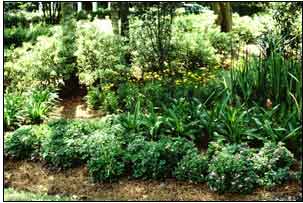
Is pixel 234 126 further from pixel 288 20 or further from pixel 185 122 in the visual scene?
pixel 288 20

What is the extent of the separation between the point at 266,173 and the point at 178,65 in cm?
495

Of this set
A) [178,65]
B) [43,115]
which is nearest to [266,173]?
[43,115]

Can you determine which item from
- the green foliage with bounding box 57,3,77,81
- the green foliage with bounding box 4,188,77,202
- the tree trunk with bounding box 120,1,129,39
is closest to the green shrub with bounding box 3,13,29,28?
the tree trunk with bounding box 120,1,129,39

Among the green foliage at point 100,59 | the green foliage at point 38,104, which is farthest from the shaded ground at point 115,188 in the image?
the green foliage at point 100,59

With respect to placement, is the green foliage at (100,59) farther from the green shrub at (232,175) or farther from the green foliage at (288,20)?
the green shrub at (232,175)

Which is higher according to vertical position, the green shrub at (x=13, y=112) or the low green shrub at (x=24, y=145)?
the green shrub at (x=13, y=112)

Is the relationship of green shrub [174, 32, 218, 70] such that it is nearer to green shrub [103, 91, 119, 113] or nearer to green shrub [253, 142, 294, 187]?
green shrub [103, 91, 119, 113]

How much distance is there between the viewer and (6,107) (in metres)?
7.58

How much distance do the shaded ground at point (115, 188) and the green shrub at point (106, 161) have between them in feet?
0.30

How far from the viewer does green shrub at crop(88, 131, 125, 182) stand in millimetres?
5754

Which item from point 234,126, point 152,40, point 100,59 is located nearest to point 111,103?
point 100,59

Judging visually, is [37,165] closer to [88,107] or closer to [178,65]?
[88,107]

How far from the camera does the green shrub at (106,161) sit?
5.75 metres

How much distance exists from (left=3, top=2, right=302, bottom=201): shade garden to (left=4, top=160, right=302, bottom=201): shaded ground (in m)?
0.07
